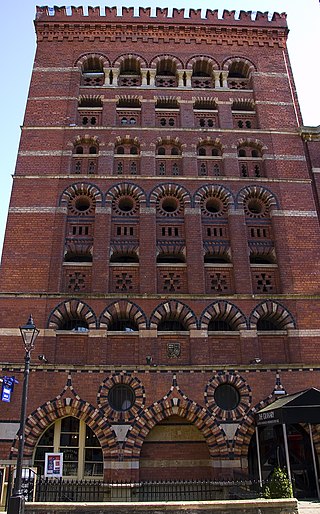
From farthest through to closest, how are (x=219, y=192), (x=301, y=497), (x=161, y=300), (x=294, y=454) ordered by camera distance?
(x=219, y=192) → (x=161, y=300) → (x=294, y=454) → (x=301, y=497)

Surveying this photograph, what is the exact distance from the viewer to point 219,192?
856 inches

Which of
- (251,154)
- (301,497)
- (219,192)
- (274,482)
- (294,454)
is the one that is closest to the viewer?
(274,482)

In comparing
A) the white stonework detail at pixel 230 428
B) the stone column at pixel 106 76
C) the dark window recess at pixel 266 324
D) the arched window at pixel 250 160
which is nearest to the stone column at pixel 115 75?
the stone column at pixel 106 76

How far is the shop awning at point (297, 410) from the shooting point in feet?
47.7

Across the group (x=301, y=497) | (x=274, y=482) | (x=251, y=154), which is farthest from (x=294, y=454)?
(x=251, y=154)

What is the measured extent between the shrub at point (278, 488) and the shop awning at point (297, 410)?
7.85 feet

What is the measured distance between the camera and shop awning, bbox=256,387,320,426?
47.7 ft

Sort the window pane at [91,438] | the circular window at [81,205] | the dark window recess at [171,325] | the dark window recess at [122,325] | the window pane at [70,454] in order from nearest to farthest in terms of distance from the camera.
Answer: the window pane at [70,454] < the window pane at [91,438] < the dark window recess at [122,325] < the dark window recess at [171,325] < the circular window at [81,205]

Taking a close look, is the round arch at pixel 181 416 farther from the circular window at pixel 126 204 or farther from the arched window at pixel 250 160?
the arched window at pixel 250 160

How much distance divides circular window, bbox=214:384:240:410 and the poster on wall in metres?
6.10

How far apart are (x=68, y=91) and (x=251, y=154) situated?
10195 millimetres

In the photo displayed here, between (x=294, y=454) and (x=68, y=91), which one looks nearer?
(x=294, y=454)

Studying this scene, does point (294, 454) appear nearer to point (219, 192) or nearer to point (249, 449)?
point (249, 449)

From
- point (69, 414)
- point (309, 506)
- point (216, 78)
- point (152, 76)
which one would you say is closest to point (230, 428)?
→ point (309, 506)
